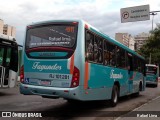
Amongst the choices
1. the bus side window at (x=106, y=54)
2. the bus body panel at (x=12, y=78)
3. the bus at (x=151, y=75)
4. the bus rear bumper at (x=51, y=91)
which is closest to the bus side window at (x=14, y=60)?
the bus body panel at (x=12, y=78)

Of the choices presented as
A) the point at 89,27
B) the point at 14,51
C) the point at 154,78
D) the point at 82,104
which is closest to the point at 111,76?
the point at 82,104

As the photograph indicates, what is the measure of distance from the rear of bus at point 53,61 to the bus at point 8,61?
16.0 feet

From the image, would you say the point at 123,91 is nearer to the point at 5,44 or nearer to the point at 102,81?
the point at 102,81

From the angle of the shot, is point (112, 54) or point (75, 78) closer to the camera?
point (75, 78)

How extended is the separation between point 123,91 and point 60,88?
19.1 ft

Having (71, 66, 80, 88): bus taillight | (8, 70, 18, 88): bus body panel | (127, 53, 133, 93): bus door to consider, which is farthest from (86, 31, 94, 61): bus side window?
(8, 70, 18, 88): bus body panel

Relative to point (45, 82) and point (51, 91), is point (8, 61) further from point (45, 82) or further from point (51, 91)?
point (51, 91)

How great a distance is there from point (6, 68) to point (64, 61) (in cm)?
635

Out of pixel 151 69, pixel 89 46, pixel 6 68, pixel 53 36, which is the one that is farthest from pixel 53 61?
pixel 151 69

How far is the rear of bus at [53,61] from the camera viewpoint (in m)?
9.10

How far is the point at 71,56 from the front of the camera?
9.20 meters

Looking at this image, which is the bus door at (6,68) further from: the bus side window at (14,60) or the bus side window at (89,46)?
the bus side window at (89,46)

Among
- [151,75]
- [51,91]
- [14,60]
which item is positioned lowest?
[151,75]

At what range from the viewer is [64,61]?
9281 mm
